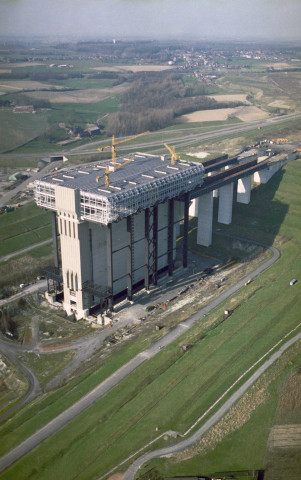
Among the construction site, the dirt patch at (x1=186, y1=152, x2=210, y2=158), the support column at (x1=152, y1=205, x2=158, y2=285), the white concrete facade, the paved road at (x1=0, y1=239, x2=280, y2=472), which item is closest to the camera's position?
the paved road at (x1=0, y1=239, x2=280, y2=472)

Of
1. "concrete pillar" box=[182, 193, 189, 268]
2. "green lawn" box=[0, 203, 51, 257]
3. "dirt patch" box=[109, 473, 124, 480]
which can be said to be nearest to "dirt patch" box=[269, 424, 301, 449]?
"dirt patch" box=[109, 473, 124, 480]

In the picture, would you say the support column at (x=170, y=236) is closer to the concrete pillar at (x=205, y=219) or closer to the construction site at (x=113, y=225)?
the construction site at (x=113, y=225)

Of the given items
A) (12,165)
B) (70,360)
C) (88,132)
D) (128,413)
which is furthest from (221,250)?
(88,132)

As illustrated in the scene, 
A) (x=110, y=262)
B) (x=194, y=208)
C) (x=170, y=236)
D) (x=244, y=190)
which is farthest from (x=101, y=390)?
(x=244, y=190)

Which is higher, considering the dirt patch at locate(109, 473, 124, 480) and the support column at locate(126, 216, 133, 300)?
the support column at locate(126, 216, 133, 300)

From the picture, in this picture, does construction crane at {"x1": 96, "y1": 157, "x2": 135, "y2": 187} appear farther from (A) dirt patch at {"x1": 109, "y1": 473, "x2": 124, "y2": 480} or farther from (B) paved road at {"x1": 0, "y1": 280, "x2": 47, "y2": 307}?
(A) dirt patch at {"x1": 109, "y1": 473, "x2": 124, "y2": 480}

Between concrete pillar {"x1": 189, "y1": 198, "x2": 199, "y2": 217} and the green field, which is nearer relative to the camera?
the green field

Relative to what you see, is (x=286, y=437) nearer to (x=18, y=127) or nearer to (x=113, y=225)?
(x=113, y=225)

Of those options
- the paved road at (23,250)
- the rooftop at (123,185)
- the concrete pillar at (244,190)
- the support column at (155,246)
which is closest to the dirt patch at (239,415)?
the support column at (155,246)
